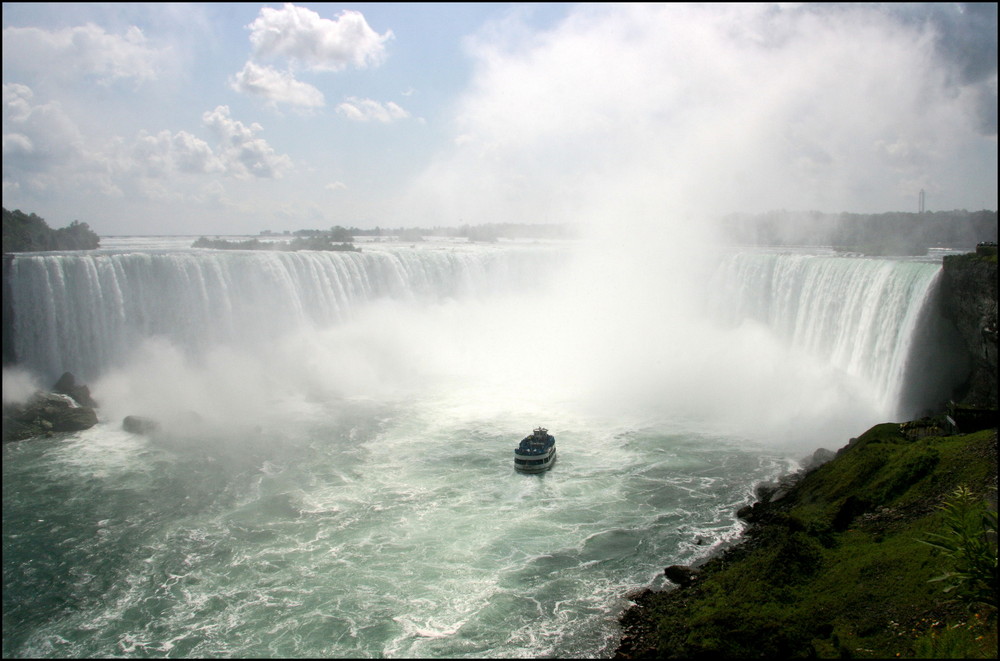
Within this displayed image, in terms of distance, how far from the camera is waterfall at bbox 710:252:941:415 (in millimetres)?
22125

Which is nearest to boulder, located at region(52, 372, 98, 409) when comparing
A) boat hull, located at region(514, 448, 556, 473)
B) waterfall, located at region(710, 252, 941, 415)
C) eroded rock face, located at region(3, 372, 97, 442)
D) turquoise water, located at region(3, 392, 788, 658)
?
eroded rock face, located at region(3, 372, 97, 442)

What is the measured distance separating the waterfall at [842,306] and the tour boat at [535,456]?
1212 centimetres

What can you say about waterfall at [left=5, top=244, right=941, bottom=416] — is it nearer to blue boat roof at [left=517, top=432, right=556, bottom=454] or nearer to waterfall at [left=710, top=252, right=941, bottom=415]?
waterfall at [left=710, top=252, right=941, bottom=415]

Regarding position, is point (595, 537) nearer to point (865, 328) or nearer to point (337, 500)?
A: point (337, 500)

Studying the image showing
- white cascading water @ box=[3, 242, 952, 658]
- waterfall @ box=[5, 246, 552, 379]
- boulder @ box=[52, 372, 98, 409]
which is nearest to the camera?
white cascading water @ box=[3, 242, 952, 658]

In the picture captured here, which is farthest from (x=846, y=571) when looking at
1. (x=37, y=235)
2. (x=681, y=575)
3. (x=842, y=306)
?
(x=37, y=235)

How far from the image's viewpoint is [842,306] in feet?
86.6

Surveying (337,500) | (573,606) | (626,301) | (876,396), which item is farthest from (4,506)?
(626,301)

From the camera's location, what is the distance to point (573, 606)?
40.3 ft

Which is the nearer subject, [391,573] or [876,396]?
[391,573]

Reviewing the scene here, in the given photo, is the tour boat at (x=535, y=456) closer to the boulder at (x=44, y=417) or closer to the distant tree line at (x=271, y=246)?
the boulder at (x=44, y=417)

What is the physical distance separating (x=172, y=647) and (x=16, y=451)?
13.5m

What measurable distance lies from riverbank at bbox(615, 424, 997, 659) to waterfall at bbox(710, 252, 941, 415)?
25.4 ft

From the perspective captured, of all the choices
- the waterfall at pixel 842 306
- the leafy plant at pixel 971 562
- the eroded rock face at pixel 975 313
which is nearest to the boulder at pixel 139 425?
the leafy plant at pixel 971 562
